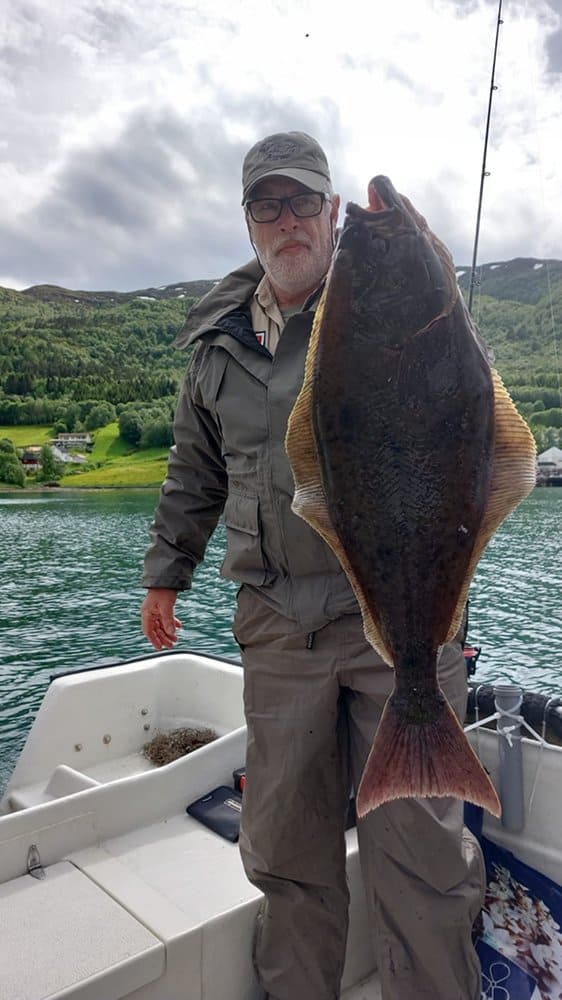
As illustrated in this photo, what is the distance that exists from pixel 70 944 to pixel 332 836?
1250mm

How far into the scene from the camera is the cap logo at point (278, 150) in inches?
117

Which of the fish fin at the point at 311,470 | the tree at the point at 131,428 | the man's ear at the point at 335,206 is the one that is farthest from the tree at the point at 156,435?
the fish fin at the point at 311,470

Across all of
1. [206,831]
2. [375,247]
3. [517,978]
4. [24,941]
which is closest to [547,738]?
[517,978]

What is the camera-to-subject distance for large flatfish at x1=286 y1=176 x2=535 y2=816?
2.10 meters

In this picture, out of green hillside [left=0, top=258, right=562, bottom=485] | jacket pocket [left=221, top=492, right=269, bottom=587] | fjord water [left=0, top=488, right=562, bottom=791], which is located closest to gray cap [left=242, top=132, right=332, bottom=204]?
jacket pocket [left=221, top=492, right=269, bottom=587]

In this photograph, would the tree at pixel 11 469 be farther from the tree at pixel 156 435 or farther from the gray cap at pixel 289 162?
the gray cap at pixel 289 162

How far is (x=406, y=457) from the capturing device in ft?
7.04

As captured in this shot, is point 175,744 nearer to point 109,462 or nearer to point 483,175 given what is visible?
point 483,175

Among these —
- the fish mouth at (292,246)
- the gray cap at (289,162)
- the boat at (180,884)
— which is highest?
the gray cap at (289,162)

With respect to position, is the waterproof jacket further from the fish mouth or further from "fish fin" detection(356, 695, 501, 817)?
"fish fin" detection(356, 695, 501, 817)

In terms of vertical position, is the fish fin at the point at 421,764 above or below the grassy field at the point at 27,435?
below

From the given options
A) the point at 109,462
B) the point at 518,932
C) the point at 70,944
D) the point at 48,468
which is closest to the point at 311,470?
the point at 70,944

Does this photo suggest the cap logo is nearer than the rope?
Yes

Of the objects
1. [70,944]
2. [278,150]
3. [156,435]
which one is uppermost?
[156,435]
